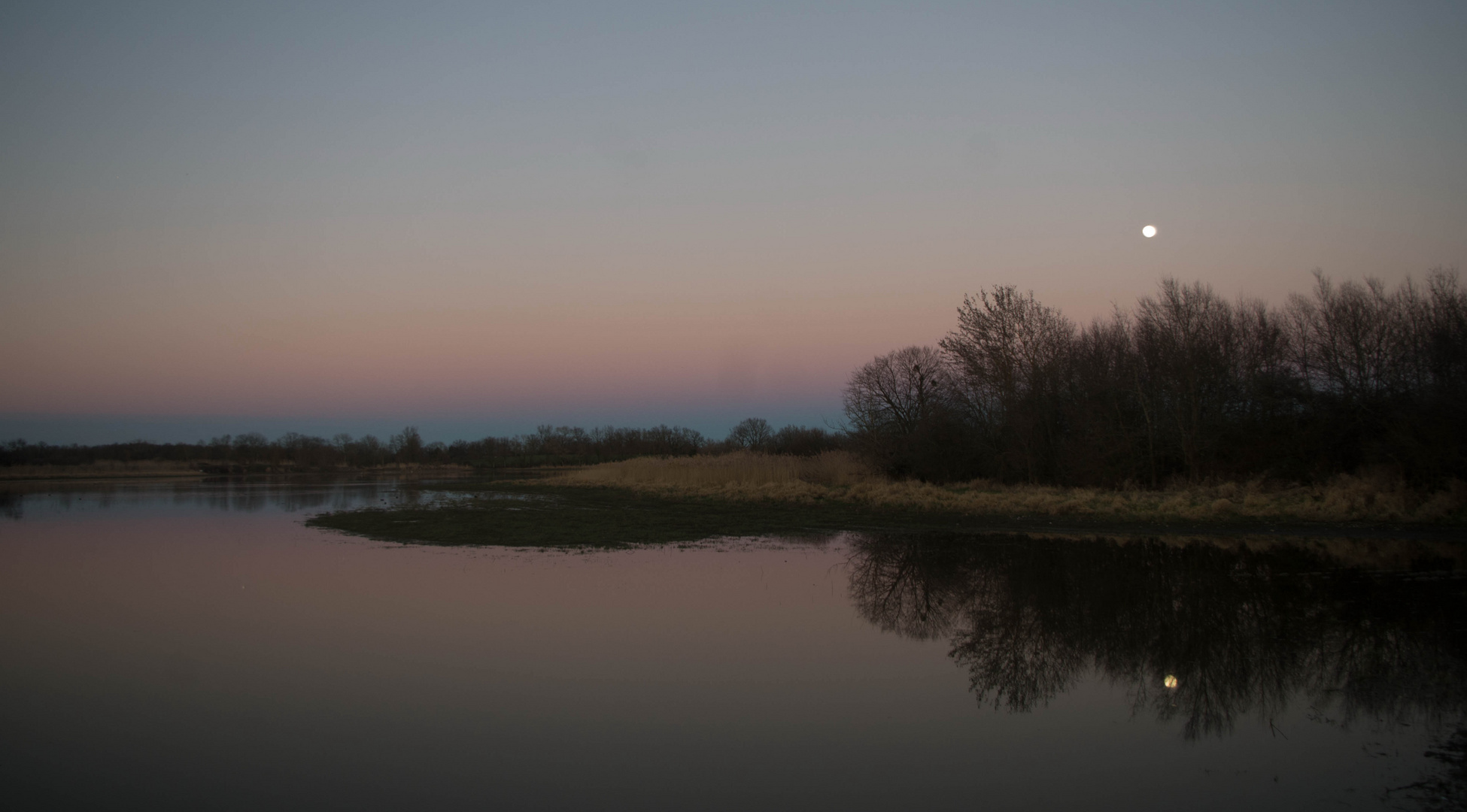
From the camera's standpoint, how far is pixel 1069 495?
23531mm

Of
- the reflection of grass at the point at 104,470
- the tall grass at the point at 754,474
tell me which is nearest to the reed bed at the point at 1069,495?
the tall grass at the point at 754,474

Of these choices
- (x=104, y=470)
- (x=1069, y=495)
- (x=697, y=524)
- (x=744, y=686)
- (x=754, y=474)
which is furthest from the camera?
(x=104, y=470)

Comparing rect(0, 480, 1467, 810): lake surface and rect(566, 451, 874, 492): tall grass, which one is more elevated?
rect(566, 451, 874, 492): tall grass

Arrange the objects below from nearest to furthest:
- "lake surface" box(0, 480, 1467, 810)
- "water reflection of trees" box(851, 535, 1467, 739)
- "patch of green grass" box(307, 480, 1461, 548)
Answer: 1. "lake surface" box(0, 480, 1467, 810)
2. "water reflection of trees" box(851, 535, 1467, 739)
3. "patch of green grass" box(307, 480, 1461, 548)

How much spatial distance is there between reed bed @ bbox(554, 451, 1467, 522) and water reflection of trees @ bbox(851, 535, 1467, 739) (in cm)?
406

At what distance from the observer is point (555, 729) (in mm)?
5875

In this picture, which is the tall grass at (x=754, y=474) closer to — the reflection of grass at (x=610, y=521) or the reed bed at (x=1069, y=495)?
the reed bed at (x=1069, y=495)

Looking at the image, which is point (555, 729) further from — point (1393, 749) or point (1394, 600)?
point (1394, 600)

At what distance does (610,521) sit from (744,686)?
49.8 feet

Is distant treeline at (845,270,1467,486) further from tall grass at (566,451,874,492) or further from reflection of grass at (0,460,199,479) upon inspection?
reflection of grass at (0,460,199,479)

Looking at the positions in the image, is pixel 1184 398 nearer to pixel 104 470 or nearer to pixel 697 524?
pixel 697 524

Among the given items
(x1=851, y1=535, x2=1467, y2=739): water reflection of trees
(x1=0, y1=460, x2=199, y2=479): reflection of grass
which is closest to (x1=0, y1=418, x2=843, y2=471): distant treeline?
(x1=0, y1=460, x2=199, y2=479): reflection of grass

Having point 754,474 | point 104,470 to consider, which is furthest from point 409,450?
point 754,474

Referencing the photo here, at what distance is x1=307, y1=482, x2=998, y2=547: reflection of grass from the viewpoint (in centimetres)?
1836
